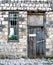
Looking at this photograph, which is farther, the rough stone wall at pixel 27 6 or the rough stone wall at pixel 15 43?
the rough stone wall at pixel 27 6

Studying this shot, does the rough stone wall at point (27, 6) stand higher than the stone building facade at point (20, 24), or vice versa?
the rough stone wall at point (27, 6)

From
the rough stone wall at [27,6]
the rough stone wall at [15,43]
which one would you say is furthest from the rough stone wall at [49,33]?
the rough stone wall at [15,43]

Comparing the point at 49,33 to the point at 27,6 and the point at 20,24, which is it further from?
the point at 27,6

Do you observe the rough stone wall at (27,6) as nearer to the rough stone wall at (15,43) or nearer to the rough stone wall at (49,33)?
the rough stone wall at (15,43)

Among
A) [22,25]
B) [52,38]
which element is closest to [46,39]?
[52,38]

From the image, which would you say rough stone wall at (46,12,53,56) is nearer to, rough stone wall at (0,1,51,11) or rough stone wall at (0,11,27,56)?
rough stone wall at (0,1,51,11)

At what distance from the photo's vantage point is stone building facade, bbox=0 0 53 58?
14438mm

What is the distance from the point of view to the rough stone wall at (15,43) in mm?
14414

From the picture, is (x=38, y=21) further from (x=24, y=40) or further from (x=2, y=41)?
(x=2, y=41)

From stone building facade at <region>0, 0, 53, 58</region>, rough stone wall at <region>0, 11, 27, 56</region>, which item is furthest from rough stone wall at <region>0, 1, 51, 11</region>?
rough stone wall at <region>0, 11, 27, 56</region>

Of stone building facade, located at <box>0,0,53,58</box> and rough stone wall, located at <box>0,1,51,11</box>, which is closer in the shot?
stone building facade, located at <box>0,0,53,58</box>

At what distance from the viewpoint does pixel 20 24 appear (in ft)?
47.8

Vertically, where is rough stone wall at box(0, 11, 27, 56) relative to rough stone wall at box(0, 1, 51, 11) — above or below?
below

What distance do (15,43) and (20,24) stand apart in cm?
106
